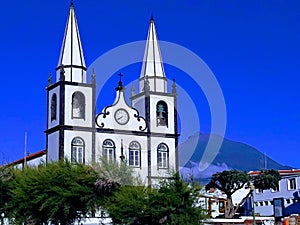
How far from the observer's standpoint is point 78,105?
5422cm

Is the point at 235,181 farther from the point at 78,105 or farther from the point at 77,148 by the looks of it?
the point at 78,105

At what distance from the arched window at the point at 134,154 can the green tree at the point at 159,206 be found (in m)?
22.1

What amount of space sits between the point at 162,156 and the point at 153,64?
856cm

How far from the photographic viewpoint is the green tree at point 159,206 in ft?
101

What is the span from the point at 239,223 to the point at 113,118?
16.4m

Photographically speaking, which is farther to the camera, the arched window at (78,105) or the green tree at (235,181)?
the green tree at (235,181)

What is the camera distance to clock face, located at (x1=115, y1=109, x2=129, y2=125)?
56031 mm

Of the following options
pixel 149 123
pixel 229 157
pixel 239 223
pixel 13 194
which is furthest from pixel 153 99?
pixel 229 157

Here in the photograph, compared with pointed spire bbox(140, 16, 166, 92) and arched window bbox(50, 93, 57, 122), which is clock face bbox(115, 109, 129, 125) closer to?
pointed spire bbox(140, 16, 166, 92)

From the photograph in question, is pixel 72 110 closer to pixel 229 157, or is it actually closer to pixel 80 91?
pixel 80 91

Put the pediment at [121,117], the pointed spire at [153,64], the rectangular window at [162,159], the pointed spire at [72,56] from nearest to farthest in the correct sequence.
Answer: the pointed spire at [72,56], the pediment at [121,117], the rectangular window at [162,159], the pointed spire at [153,64]

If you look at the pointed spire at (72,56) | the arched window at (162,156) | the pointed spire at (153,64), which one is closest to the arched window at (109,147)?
the arched window at (162,156)

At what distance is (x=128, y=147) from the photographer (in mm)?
55125

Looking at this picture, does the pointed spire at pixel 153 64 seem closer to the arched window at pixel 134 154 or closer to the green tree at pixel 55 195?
the arched window at pixel 134 154
